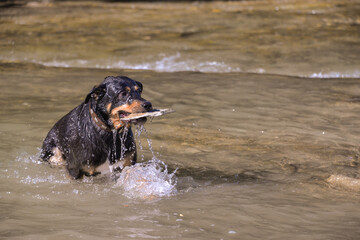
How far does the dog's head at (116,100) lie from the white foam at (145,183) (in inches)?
18.5

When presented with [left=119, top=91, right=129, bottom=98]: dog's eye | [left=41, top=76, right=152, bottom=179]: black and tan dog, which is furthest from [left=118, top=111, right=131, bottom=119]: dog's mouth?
[left=119, top=91, right=129, bottom=98]: dog's eye

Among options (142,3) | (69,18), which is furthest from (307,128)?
(142,3)

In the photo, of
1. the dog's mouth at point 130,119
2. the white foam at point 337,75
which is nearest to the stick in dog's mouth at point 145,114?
the dog's mouth at point 130,119

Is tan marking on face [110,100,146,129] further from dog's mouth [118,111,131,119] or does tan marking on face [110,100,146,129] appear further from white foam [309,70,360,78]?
white foam [309,70,360,78]

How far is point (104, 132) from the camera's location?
5594 millimetres

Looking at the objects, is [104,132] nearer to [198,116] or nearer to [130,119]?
[130,119]

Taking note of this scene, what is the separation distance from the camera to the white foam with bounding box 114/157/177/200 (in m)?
5.41

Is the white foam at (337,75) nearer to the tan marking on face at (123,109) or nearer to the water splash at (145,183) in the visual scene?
the water splash at (145,183)

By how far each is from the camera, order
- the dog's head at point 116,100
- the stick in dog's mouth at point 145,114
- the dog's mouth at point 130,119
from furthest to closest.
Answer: the dog's head at point 116,100 < the dog's mouth at point 130,119 < the stick in dog's mouth at point 145,114

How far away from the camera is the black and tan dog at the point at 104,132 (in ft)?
17.9

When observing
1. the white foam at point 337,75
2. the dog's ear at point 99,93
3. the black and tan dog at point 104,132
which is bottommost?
the white foam at point 337,75

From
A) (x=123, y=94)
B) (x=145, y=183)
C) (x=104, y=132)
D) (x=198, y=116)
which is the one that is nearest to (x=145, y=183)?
(x=145, y=183)

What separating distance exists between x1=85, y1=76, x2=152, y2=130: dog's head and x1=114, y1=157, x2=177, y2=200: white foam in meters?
0.47

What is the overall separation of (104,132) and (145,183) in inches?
25.6
